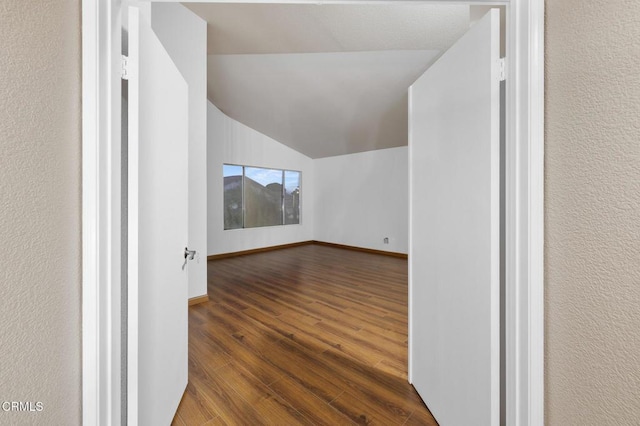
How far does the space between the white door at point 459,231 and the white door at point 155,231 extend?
1221 millimetres

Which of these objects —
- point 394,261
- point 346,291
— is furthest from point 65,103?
point 394,261

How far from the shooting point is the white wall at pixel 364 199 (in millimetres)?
5098

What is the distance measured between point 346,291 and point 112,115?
9.43 feet

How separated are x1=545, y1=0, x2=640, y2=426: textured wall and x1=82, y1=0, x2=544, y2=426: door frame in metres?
0.03

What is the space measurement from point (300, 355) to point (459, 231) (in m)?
1.40

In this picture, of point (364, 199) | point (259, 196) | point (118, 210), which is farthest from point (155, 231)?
point (364, 199)

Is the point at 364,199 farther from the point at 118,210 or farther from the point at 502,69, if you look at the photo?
the point at 118,210

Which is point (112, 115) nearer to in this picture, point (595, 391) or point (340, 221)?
point (595, 391)

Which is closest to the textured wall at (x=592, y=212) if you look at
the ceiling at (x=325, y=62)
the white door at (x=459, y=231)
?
the white door at (x=459, y=231)

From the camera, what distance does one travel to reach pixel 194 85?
2736 millimetres

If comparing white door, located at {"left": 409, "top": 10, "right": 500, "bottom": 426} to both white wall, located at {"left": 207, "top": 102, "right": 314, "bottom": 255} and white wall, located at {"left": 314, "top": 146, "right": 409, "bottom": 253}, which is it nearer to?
white wall, located at {"left": 314, "top": 146, "right": 409, "bottom": 253}

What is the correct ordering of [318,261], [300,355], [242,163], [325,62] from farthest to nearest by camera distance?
1. [242,163]
2. [318,261]
3. [325,62]
4. [300,355]

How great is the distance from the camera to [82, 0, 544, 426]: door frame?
0.69 meters

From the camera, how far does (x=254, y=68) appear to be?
137 inches
